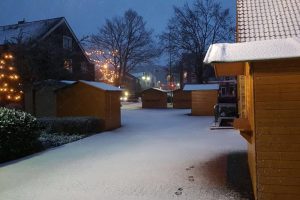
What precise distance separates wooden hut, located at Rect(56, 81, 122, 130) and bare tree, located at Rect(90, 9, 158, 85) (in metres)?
29.3

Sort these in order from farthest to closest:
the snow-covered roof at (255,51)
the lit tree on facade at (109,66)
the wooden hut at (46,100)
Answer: the lit tree on facade at (109,66)
the wooden hut at (46,100)
the snow-covered roof at (255,51)

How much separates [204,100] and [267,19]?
2226 centimetres

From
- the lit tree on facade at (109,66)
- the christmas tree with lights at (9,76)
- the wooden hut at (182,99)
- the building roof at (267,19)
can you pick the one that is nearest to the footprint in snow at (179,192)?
the building roof at (267,19)

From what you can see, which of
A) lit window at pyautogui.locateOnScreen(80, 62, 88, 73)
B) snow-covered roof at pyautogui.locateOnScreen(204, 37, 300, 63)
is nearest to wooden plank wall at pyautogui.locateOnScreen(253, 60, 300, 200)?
snow-covered roof at pyautogui.locateOnScreen(204, 37, 300, 63)

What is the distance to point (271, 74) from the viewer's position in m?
5.37

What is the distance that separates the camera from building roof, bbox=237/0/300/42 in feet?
19.5

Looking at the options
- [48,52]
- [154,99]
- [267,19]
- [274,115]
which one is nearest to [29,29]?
[48,52]

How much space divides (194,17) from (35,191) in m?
37.2

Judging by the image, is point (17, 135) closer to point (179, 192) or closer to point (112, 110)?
point (179, 192)

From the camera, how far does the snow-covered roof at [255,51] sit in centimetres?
504

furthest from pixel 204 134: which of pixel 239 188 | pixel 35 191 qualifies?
pixel 35 191

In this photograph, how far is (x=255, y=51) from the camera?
5250 mm

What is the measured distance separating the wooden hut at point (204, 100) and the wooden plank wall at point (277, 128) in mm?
22978

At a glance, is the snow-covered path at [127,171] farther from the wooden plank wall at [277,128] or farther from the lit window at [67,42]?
the lit window at [67,42]
